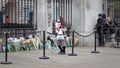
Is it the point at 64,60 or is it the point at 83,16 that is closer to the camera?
the point at 64,60

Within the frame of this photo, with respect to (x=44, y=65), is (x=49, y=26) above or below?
above

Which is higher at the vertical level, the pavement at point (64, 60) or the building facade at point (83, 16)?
the building facade at point (83, 16)

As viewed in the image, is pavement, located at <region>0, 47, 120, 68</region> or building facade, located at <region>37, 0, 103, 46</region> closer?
pavement, located at <region>0, 47, 120, 68</region>

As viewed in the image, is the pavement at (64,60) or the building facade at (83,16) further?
the building facade at (83,16)

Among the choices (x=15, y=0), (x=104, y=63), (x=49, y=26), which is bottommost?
(x=104, y=63)

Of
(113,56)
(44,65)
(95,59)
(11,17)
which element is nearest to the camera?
(44,65)

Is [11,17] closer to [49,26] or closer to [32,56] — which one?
[49,26]

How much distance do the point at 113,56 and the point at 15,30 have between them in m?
5.05

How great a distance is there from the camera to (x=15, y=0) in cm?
2072

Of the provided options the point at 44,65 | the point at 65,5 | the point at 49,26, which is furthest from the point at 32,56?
the point at 65,5

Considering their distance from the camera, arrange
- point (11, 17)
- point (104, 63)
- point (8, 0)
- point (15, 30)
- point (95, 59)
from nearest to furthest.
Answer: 1. point (104, 63)
2. point (95, 59)
3. point (15, 30)
4. point (11, 17)
5. point (8, 0)

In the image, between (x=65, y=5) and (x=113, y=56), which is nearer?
(x=113, y=56)

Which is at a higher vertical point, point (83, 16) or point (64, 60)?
point (83, 16)

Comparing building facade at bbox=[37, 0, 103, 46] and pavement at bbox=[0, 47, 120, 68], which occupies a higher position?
building facade at bbox=[37, 0, 103, 46]
